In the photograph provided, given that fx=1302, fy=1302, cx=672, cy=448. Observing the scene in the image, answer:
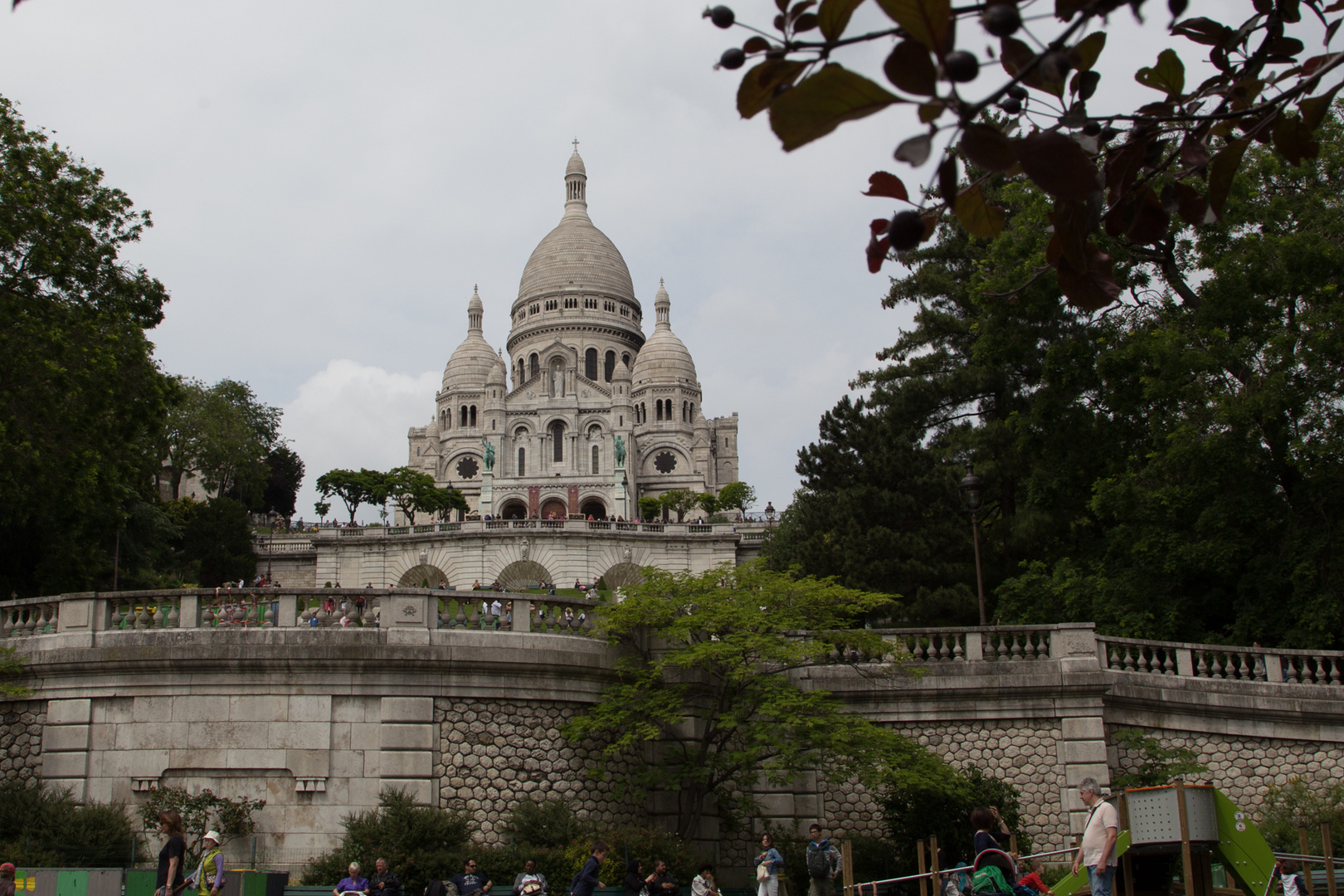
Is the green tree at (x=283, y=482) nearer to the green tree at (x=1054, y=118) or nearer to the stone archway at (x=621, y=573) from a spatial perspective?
the stone archway at (x=621, y=573)

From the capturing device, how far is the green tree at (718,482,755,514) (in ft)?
308

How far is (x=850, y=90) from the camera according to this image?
10.4ft

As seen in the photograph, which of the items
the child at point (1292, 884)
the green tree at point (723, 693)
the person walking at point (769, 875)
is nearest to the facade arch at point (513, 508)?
the green tree at point (723, 693)

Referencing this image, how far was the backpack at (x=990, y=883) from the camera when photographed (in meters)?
10.2

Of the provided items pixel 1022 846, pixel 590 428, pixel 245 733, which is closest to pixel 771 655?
pixel 1022 846

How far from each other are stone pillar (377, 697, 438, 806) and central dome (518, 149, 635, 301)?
112651 mm

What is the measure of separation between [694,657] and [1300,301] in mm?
16842

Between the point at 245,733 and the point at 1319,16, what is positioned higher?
the point at 1319,16

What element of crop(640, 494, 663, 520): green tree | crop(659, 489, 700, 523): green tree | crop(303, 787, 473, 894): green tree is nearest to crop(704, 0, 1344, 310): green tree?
crop(303, 787, 473, 894): green tree

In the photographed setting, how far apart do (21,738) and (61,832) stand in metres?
2.76

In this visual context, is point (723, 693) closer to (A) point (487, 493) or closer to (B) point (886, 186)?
(B) point (886, 186)

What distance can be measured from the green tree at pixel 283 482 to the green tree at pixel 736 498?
30.9 metres

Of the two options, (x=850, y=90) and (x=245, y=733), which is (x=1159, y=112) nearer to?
(x=850, y=90)

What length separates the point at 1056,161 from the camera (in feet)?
11.5
